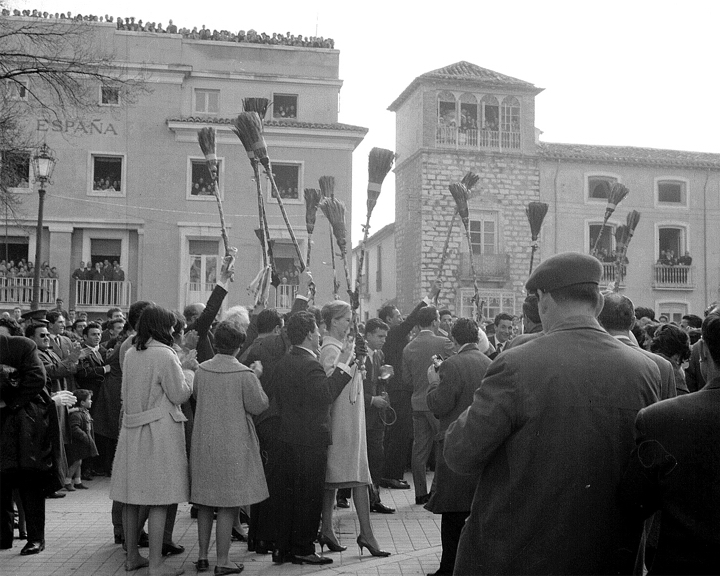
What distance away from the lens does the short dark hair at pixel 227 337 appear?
6.49m

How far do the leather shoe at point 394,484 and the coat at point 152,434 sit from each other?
465cm

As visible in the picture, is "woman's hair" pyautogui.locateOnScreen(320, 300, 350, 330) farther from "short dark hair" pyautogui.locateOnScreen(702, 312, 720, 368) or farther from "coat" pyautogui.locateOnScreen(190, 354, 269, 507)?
"short dark hair" pyautogui.locateOnScreen(702, 312, 720, 368)

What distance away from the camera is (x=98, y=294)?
93.0 ft

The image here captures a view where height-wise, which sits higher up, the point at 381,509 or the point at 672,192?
the point at 672,192

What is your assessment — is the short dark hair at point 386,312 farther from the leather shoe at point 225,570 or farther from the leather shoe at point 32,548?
the leather shoe at point 32,548

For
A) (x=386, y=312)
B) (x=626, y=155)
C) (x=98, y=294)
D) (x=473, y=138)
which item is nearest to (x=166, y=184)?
(x=98, y=294)

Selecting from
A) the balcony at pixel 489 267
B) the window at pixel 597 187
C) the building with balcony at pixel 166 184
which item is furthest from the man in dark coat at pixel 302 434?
the window at pixel 597 187

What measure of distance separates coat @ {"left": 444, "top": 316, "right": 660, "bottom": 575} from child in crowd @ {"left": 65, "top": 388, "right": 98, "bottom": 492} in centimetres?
770

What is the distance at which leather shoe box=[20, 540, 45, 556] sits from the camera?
7.01 meters

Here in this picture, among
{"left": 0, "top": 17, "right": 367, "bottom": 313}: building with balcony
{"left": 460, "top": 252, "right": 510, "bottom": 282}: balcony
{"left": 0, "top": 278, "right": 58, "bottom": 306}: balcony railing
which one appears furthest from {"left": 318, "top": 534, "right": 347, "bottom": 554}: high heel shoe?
{"left": 460, "top": 252, "right": 510, "bottom": 282}: balcony

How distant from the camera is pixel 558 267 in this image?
135 inches

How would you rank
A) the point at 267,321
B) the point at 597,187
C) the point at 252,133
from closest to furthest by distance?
the point at 267,321
the point at 252,133
the point at 597,187

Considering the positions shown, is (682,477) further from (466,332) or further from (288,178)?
(288,178)

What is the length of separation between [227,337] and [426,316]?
141 inches
